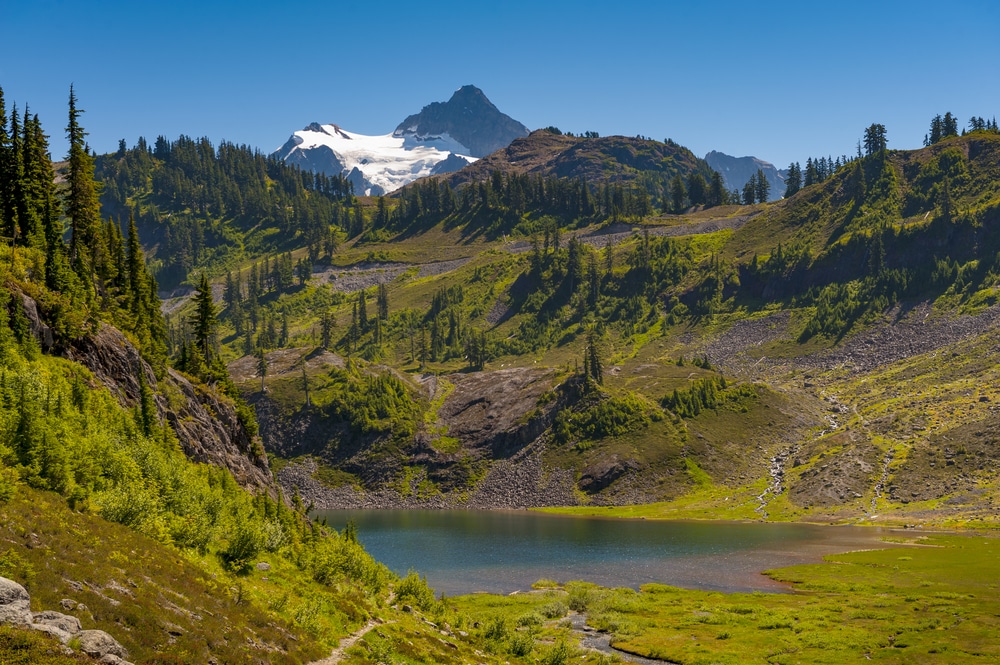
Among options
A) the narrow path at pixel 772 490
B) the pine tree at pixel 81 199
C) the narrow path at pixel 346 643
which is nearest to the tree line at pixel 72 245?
the pine tree at pixel 81 199

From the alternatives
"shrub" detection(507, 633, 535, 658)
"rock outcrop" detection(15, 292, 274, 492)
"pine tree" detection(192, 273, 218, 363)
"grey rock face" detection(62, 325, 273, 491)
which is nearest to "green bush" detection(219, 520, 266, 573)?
"rock outcrop" detection(15, 292, 274, 492)

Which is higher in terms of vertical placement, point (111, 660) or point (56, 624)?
point (56, 624)

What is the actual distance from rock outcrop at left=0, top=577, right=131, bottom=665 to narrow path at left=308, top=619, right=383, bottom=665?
42.1 ft

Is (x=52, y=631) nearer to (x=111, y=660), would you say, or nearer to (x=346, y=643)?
(x=111, y=660)

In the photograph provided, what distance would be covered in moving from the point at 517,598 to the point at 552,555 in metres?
37.7

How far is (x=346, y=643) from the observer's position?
40750mm

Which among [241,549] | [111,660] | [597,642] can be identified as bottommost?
[597,642]

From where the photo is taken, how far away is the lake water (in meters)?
111

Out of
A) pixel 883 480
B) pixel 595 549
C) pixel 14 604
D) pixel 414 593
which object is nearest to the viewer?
pixel 14 604

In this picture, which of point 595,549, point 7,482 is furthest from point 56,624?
point 595,549

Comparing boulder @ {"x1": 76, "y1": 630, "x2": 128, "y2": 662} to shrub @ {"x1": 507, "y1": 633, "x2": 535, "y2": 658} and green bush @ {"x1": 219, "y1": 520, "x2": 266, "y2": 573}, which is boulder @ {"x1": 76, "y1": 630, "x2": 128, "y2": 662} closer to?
green bush @ {"x1": 219, "y1": 520, "x2": 266, "y2": 573}

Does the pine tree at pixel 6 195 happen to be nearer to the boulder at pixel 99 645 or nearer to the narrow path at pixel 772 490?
the boulder at pixel 99 645

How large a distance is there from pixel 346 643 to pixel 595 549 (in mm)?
102482

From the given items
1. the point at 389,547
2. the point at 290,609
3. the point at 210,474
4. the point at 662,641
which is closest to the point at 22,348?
the point at 210,474
